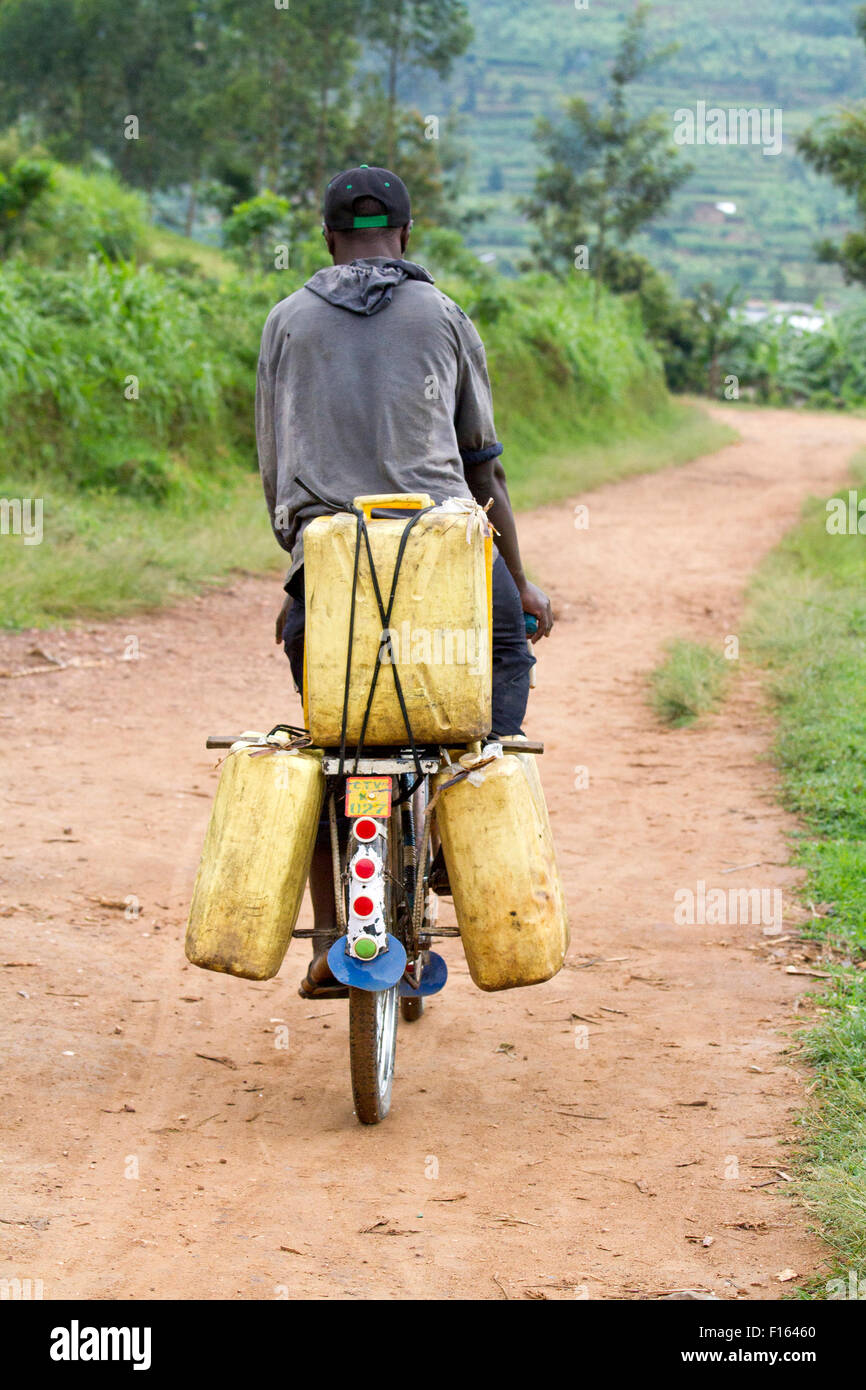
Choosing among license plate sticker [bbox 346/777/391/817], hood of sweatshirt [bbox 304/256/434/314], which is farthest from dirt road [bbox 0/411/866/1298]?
hood of sweatshirt [bbox 304/256/434/314]

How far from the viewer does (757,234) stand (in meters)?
109

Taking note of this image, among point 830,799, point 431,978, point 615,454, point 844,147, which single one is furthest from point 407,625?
point 615,454

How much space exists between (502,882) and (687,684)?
4.66m

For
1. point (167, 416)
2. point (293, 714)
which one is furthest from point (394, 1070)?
point (167, 416)

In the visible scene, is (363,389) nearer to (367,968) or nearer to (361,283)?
(361,283)

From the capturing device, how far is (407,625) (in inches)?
113

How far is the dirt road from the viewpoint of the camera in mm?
2676

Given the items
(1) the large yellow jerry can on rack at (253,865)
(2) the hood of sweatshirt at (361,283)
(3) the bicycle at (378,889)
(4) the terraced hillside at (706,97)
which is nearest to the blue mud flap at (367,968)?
(3) the bicycle at (378,889)

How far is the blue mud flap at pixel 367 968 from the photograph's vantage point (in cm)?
296

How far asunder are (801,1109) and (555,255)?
109 ft

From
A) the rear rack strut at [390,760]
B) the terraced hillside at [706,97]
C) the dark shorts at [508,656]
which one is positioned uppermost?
the terraced hillside at [706,97]

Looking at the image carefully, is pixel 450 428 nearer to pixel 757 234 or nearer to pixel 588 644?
pixel 588 644

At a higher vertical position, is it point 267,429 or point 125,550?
point 267,429

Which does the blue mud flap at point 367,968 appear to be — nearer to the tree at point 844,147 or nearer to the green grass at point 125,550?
the green grass at point 125,550
